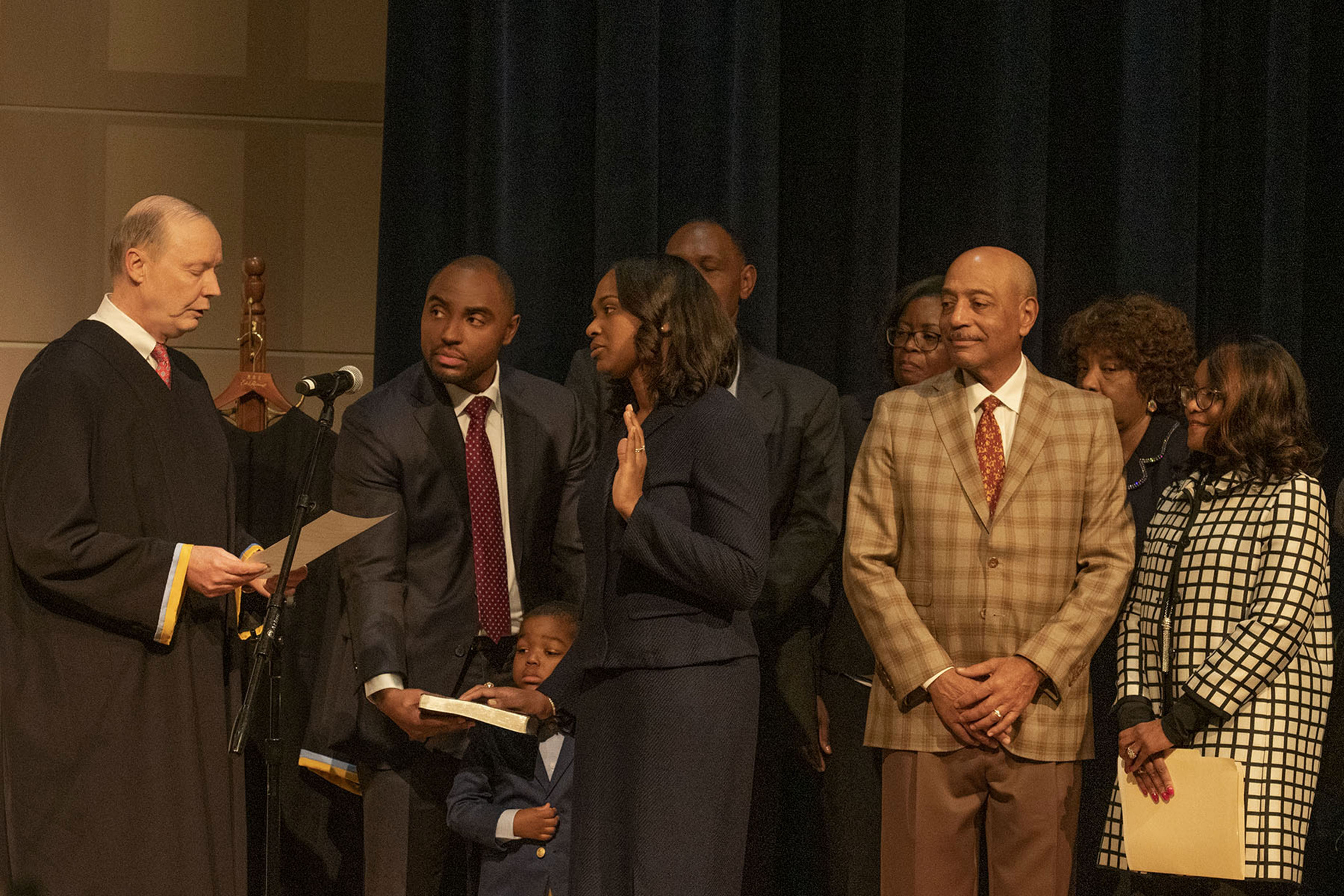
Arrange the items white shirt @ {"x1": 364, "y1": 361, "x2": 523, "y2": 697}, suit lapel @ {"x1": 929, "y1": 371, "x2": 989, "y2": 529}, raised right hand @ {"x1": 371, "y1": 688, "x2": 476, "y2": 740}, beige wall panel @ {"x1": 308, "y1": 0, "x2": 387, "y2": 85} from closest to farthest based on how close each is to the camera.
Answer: suit lapel @ {"x1": 929, "y1": 371, "x2": 989, "y2": 529} < raised right hand @ {"x1": 371, "y1": 688, "x2": 476, "y2": 740} < white shirt @ {"x1": 364, "y1": 361, "x2": 523, "y2": 697} < beige wall panel @ {"x1": 308, "y1": 0, "x2": 387, "y2": 85}

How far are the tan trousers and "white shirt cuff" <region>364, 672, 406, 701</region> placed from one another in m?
1.10

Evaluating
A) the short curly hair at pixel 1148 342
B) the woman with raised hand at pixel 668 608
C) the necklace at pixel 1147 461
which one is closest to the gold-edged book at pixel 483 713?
the woman with raised hand at pixel 668 608

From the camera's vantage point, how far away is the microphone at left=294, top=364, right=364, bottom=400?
269 cm

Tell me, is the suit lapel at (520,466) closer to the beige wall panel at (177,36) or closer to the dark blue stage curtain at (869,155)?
the dark blue stage curtain at (869,155)

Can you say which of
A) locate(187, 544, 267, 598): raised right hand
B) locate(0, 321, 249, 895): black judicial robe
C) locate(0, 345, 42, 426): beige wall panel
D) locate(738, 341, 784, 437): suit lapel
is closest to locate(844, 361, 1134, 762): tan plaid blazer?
locate(738, 341, 784, 437): suit lapel

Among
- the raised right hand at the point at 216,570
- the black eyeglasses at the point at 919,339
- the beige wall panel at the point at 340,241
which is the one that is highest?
the beige wall panel at the point at 340,241

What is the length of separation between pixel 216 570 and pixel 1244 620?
2.06 meters

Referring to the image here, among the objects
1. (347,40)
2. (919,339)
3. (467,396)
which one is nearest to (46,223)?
(347,40)

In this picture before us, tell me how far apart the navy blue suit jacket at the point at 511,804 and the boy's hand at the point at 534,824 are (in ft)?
0.12

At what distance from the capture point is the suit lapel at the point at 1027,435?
294 cm

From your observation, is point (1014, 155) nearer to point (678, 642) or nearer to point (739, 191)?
point (739, 191)

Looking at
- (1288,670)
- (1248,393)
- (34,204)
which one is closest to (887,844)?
(1288,670)

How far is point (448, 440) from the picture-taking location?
3.35 m

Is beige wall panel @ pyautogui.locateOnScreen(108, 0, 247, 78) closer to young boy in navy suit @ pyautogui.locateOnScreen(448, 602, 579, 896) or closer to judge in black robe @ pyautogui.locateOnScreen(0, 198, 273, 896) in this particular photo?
judge in black robe @ pyautogui.locateOnScreen(0, 198, 273, 896)
